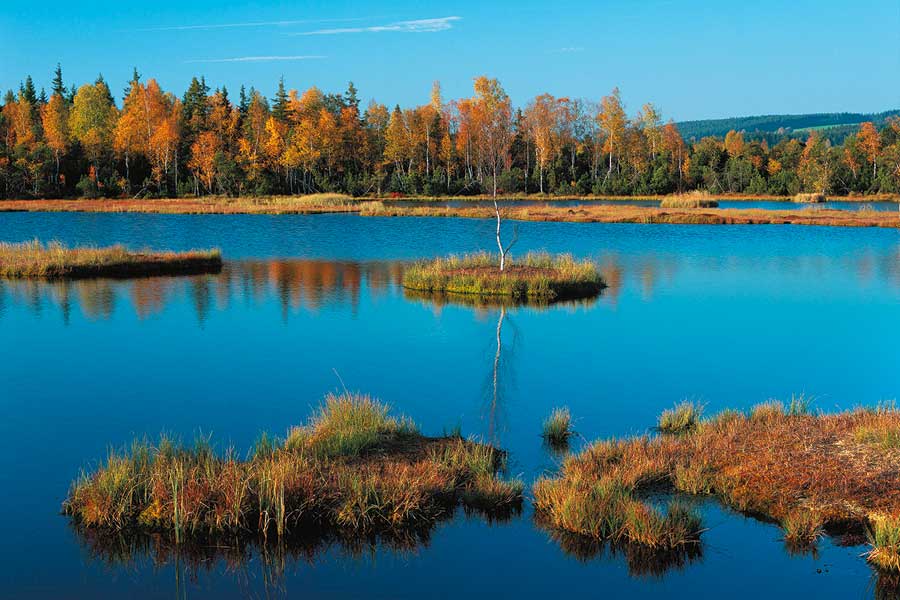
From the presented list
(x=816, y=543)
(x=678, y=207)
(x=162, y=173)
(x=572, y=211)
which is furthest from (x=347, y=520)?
(x=162, y=173)

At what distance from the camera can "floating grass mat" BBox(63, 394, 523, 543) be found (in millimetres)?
10242

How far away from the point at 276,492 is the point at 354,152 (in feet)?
289

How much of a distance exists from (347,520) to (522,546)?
2.06 m

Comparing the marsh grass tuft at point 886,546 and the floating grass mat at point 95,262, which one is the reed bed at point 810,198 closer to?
the floating grass mat at point 95,262

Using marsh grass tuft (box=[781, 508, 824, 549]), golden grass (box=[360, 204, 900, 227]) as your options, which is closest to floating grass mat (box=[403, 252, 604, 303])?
marsh grass tuft (box=[781, 508, 824, 549])

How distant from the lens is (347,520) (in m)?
10.4

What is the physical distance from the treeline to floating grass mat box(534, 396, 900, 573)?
6870 centimetres

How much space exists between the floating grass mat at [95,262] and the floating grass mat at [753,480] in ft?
87.4

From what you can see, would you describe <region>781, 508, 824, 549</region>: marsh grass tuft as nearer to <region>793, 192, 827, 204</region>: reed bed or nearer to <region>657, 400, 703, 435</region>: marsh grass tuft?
<region>657, 400, 703, 435</region>: marsh grass tuft

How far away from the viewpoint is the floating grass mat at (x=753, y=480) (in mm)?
10078

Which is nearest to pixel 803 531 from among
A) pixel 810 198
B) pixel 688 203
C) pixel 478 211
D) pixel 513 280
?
pixel 513 280

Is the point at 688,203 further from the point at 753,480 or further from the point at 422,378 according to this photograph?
the point at 753,480

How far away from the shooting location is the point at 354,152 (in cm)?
9612

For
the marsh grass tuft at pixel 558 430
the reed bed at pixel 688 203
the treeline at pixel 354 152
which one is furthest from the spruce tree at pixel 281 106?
the marsh grass tuft at pixel 558 430
